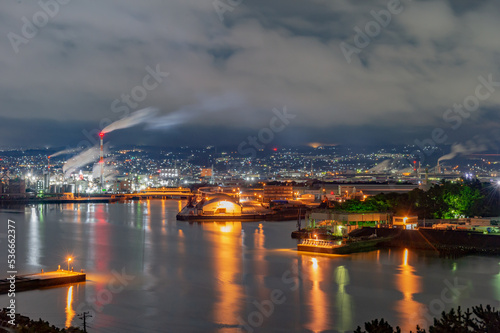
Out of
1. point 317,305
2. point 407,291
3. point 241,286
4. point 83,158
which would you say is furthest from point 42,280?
Answer: point 83,158

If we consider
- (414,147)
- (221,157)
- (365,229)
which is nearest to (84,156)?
(221,157)

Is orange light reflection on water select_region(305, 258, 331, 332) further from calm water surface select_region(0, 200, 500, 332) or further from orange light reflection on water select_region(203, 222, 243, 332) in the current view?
orange light reflection on water select_region(203, 222, 243, 332)

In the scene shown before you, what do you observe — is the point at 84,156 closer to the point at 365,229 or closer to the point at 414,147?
the point at 414,147

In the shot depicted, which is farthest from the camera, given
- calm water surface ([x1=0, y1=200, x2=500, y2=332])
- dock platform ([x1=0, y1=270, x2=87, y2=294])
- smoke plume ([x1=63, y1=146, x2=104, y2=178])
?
smoke plume ([x1=63, y1=146, x2=104, y2=178])

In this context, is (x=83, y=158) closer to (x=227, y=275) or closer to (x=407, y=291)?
(x=227, y=275)

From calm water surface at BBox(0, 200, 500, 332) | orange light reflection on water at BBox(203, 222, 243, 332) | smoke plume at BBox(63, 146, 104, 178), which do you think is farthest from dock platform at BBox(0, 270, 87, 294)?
smoke plume at BBox(63, 146, 104, 178)

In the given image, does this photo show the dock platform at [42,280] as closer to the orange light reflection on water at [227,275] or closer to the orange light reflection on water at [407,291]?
the orange light reflection on water at [227,275]
